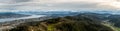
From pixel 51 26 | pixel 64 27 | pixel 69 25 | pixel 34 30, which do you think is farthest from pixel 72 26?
pixel 34 30

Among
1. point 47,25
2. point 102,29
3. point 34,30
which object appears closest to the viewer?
point 34,30

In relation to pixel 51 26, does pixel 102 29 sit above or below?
below

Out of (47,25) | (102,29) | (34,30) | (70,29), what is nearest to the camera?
(34,30)

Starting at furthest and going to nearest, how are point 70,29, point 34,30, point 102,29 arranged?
point 102,29, point 70,29, point 34,30

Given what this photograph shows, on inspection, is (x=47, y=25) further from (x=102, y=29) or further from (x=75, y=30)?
(x=102, y=29)

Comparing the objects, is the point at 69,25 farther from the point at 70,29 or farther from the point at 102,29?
the point at 102,29

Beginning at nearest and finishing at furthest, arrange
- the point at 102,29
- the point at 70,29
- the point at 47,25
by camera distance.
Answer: the point at 47,25
the point at 70,29
the point at 102,29

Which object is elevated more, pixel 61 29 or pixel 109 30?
pixel 61 29

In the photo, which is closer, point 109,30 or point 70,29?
point 70,29

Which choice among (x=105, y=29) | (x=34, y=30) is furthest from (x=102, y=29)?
(x=34, y=30)
